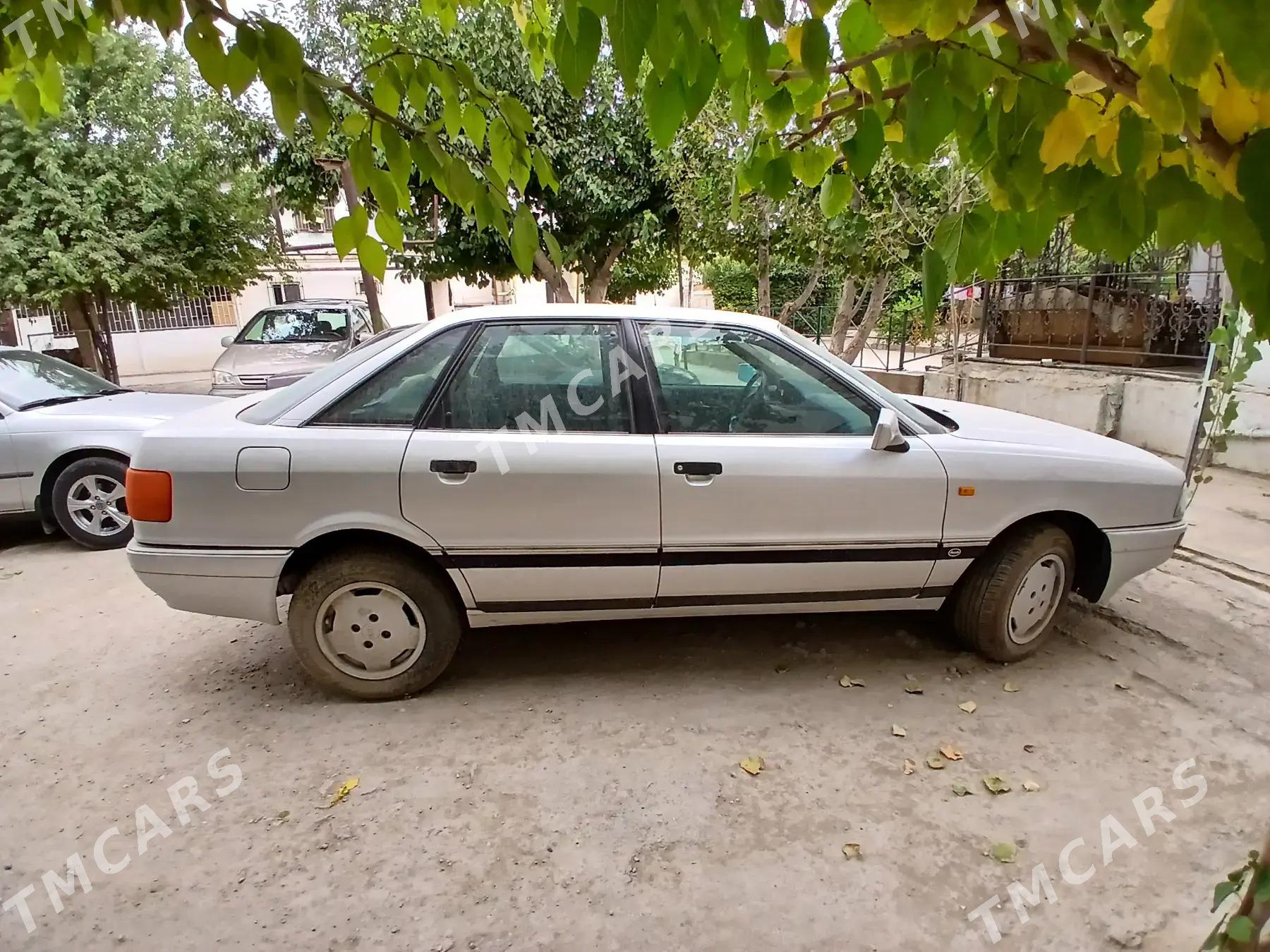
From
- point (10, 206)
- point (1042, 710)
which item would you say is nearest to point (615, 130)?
point (10, 206)

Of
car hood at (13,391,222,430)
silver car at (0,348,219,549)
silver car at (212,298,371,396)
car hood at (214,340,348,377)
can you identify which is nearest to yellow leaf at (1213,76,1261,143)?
car hood at (13,391,222,430)

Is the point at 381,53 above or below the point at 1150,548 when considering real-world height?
above

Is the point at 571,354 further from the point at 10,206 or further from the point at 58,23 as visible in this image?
the point at 10,206

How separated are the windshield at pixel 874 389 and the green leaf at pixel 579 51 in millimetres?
2155

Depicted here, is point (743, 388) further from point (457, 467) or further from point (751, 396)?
point (457, 467)

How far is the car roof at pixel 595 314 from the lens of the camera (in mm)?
3086

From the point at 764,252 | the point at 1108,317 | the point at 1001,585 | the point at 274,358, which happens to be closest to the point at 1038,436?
the point at 1001,585

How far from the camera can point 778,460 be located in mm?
2920

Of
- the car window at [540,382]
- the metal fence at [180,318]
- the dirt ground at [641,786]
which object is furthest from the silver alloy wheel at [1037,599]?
the metal fence at [180,318]

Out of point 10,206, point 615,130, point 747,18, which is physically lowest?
point 747,18

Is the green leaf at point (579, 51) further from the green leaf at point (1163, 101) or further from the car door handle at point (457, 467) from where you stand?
the car door handle at point (457, 467)

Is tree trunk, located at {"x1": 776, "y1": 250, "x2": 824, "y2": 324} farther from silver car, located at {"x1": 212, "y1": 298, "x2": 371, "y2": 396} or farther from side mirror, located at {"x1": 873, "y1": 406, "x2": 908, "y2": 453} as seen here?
silver car, located at {"x1": 212, "y1": 298, "x2": 371, "y2": 396}

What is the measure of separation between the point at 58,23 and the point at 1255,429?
8148mm

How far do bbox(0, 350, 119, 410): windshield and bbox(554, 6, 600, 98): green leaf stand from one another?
5.57m
